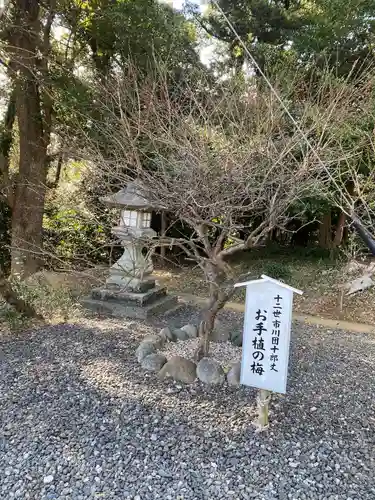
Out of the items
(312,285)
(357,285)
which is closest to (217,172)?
(357,285)

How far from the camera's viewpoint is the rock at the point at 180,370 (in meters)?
2.79

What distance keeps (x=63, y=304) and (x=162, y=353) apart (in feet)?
4.73

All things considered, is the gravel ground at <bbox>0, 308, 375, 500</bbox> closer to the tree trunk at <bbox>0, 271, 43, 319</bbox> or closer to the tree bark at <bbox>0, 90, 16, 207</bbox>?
the tree trunk at <bbox>0, 271, 43, 319</bbox>

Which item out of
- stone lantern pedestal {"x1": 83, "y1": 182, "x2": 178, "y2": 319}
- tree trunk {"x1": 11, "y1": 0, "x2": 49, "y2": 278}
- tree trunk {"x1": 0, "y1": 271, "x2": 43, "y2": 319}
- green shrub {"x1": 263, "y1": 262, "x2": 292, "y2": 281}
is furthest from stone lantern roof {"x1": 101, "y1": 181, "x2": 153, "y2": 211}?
green shrub {"x1": 263, "y1": 262, "x2": 292, "y2": 281}

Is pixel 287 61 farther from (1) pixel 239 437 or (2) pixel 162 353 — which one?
(1) pixel 239 437

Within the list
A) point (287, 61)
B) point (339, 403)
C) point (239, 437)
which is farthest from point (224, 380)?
point (287, 61)

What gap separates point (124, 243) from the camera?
4910 millimetres

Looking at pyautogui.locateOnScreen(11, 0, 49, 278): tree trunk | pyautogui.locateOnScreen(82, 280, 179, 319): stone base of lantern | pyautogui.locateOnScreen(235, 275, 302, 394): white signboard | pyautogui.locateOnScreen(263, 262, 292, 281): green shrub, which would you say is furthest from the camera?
pyautogui.locateOnScreen(263, 262, 292, 281): green shrub

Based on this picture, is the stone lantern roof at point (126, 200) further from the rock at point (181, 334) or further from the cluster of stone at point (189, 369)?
the cluster of stone at point (189, 369)

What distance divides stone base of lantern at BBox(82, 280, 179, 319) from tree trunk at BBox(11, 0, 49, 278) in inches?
57.4

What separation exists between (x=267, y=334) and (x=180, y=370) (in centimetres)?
80

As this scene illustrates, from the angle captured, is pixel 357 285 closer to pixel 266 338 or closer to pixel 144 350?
pixel 144 350

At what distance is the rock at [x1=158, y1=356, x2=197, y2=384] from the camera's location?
279cm

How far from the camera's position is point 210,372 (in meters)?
2.80
